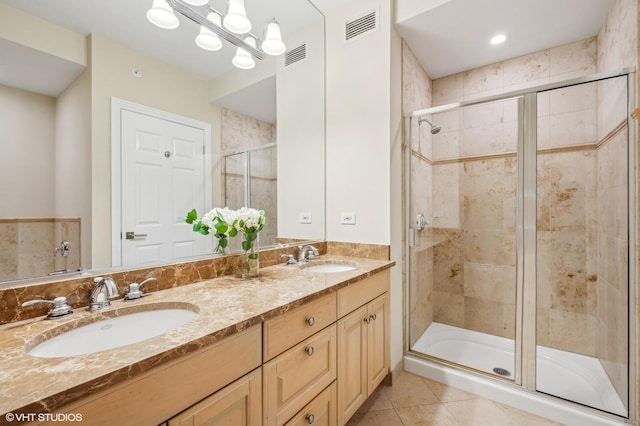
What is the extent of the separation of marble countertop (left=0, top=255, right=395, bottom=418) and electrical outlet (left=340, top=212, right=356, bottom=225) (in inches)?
27.5

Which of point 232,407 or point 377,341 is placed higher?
point 232,407

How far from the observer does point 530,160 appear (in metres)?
1.81

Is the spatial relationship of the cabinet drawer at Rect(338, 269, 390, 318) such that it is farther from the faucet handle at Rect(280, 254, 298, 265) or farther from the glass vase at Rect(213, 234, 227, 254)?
the glass vase at Rect(213, 234, 227, 254)

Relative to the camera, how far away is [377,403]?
1.75 meters

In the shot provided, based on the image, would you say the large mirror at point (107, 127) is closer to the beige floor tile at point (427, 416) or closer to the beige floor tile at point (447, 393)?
the beige floor tile at point (427, 416)

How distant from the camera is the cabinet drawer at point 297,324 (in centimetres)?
96

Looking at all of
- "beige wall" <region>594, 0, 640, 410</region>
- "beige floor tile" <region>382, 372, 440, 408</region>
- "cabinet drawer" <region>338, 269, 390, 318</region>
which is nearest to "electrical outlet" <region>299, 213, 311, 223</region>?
"cabinet drawer" <region>338, 269, 390, 318</region>

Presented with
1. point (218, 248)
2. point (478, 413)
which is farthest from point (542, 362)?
point (218, 248)

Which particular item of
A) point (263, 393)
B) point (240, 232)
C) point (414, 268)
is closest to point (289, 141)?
point (240, 232)

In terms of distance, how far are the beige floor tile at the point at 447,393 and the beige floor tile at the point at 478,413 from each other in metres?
0.04

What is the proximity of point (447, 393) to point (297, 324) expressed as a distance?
142cm

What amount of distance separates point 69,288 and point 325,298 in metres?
0.94

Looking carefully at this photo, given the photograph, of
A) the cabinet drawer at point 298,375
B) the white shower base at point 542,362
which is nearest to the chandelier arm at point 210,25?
the cabinet drawer at point 298,375

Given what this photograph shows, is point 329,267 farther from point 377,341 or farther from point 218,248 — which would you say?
point 218,248
